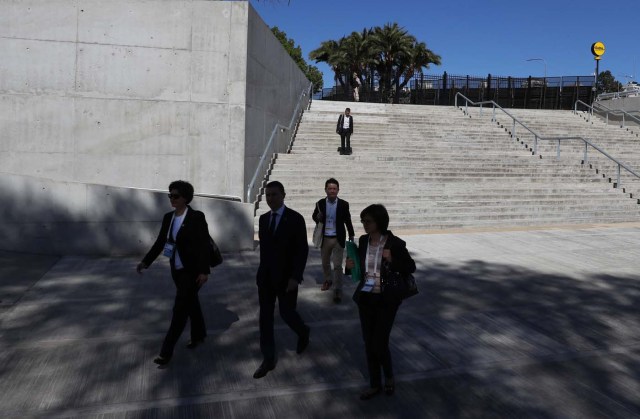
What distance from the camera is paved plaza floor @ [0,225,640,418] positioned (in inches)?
146

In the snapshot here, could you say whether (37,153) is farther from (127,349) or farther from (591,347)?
(591,347)

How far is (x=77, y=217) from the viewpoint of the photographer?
8.36m

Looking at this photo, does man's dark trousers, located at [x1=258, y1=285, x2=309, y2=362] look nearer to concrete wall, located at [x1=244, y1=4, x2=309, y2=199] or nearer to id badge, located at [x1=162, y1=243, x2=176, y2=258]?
id badge, located at [x1=162, y1=243, x2=176, y2=258]

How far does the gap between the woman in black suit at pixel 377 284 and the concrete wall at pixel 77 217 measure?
5.69 metres

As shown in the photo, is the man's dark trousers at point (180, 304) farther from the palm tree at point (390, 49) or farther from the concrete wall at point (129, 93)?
the palm tree at point (390, 49)

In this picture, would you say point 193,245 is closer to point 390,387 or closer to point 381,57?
point 390,387

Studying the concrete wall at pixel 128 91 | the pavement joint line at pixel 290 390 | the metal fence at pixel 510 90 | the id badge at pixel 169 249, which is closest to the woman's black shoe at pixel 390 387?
the pavement joint line at pixel 290 390

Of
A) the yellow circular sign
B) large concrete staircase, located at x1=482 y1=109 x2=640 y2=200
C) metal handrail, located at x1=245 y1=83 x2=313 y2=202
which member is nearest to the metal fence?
the yellow circular sign

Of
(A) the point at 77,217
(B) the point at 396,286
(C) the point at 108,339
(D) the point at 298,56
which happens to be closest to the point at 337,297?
(C) the point at 108,339

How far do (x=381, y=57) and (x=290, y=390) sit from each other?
43.2m

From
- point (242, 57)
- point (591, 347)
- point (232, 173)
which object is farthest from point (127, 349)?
point (242, 57)

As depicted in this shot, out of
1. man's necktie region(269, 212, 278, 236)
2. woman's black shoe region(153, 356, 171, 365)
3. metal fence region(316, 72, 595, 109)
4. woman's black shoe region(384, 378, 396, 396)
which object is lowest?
woman's black shoe region(153, 356, 171, 365)

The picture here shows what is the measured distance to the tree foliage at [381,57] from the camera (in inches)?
1678

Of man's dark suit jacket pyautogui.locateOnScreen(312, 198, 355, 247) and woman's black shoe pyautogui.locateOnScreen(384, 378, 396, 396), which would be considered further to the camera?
man's dark suit jacket pyautogui.locateOnScreen(312, 198, 355, 247)
